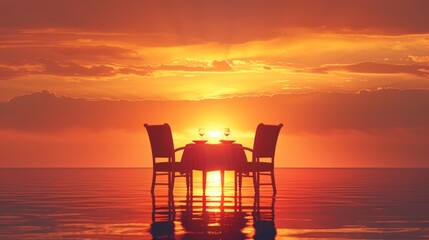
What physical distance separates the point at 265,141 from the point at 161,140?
186 cm

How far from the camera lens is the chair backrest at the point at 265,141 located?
1381cm

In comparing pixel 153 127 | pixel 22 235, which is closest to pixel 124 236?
pixel 22 235

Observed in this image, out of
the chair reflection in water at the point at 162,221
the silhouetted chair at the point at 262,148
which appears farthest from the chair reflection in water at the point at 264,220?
the chair reflection in water at the point at 162,221

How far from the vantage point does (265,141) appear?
13.9 m

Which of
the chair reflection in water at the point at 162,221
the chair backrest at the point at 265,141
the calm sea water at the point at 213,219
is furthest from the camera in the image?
the chair backrest at the point at 265,141

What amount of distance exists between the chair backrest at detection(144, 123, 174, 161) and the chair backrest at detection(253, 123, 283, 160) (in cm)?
150

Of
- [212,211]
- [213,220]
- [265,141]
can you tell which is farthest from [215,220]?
[265,141]

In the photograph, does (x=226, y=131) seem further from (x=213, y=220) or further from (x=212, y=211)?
(x=213, y=220)

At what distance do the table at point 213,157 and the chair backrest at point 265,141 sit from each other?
0.31 metres

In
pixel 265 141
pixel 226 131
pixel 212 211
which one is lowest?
pixel 212 211

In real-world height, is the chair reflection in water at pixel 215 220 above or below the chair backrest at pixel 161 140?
below

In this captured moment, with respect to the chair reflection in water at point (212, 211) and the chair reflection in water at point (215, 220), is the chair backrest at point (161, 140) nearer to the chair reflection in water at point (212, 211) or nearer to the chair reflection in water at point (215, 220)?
the chair reflection in water at point (212, 211)

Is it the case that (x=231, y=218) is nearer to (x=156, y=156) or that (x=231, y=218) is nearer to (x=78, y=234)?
(x=78, y=234)

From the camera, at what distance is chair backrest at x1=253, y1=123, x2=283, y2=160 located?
1381cm
